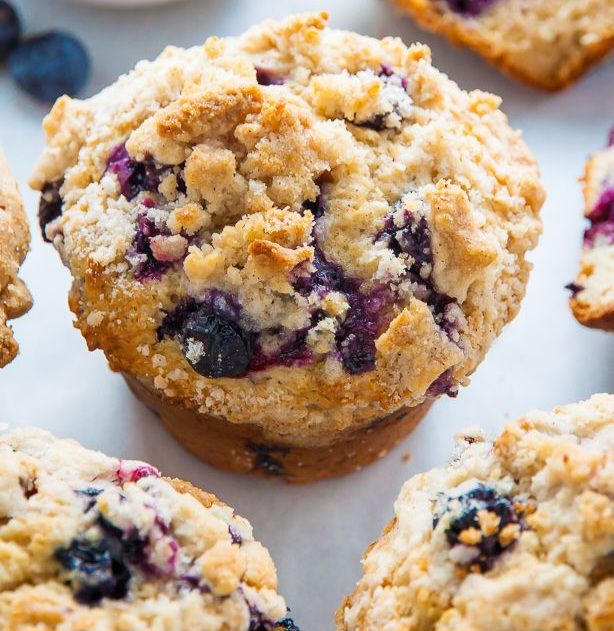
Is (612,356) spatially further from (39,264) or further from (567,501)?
(39,264)

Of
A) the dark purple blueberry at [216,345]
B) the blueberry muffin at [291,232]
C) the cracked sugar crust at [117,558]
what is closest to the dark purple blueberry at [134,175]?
the blueberry muffin at [291,232]

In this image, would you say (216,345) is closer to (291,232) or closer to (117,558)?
(291,232)

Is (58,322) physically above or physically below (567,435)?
below

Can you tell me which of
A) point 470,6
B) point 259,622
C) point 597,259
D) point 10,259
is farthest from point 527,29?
point 259,622

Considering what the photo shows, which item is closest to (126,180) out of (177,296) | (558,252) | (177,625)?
(177,296)

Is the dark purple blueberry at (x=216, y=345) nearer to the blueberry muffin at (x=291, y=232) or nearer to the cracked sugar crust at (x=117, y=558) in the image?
the blueberry muffin at (x=291, y=232)
